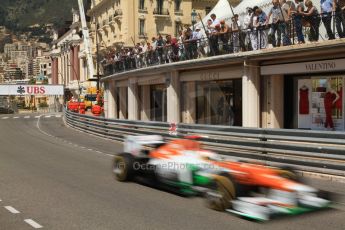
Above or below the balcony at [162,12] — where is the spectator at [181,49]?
below

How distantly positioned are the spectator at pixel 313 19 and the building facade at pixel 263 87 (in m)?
0.31

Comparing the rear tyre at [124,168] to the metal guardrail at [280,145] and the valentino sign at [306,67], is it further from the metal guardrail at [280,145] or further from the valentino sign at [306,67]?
the valentino sign at [306,67]

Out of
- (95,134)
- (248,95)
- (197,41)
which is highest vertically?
(197,41)

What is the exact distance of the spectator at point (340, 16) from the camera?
14.1 metres

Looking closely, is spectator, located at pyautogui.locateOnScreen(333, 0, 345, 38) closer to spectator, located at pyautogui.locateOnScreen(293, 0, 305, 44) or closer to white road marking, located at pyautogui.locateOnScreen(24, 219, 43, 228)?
spectator, located at pyautogui.locateOnScreen(293, 0, 305, 44)

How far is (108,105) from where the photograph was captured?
1401 inches

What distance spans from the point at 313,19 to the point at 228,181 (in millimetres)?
8718

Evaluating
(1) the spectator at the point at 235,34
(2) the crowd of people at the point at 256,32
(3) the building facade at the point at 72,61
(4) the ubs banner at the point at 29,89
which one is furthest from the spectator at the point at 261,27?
(4) the ubs banner at the point at 29,89

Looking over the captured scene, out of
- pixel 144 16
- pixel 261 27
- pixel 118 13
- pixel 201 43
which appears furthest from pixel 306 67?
pixel 118 13

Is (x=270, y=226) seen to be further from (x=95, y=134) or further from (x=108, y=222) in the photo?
(x=95, y=134)

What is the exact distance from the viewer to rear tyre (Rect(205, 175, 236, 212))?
25.0ft

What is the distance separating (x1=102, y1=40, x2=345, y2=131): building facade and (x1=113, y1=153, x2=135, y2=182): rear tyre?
6.96 meters

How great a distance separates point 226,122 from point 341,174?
1240 cm

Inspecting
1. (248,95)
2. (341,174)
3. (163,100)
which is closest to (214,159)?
(341,174)
